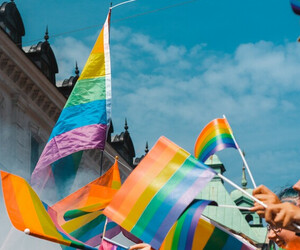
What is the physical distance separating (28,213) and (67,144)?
147 inches

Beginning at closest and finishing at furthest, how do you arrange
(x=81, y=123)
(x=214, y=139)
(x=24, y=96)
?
(x=214, y=139)
(x=81, y=123)
(x=24, y=96)

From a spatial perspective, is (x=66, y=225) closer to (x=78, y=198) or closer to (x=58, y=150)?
(x=78, y=198)

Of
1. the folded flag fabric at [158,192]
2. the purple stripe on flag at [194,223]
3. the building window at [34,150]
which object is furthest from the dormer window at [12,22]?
the folded flag fabric at [158,192]

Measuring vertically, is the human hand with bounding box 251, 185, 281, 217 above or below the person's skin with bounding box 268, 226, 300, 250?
above

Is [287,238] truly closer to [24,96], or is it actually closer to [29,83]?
[24,96]

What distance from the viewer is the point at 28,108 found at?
90.9 ft

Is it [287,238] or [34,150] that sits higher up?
[34,150]

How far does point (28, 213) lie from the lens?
30.3 ft

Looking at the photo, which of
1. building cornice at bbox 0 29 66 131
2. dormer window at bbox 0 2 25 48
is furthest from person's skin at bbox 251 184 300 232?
dormer window at bbox 0 2 25 48

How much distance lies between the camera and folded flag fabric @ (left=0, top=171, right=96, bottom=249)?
9023 millimetres

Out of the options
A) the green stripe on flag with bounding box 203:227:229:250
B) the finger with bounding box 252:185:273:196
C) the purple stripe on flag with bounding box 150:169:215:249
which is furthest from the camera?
the green stripe on flag with bounding box 203:227:229:250

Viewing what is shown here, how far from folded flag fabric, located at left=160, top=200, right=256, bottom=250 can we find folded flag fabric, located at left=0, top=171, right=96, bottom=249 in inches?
41.3

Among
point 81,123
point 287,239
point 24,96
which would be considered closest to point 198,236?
point 287,239

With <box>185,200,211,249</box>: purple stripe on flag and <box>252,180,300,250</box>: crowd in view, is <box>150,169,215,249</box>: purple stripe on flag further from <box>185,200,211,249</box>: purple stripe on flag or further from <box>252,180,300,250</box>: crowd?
<box>252,180,300,250</box>: crowd
